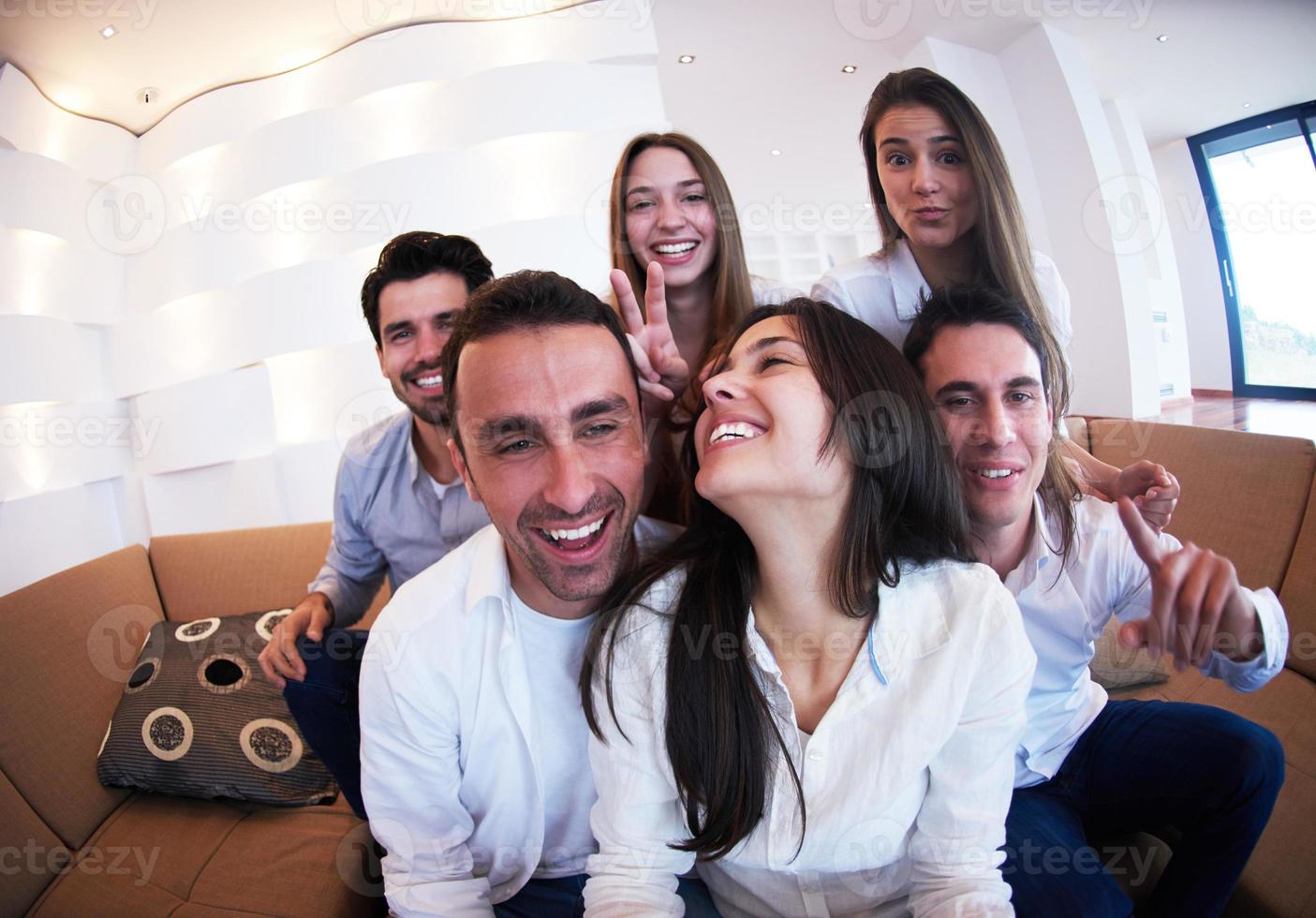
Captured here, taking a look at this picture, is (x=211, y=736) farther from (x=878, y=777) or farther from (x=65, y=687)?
(x=878, y=777)

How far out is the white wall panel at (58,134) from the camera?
323 centimetres

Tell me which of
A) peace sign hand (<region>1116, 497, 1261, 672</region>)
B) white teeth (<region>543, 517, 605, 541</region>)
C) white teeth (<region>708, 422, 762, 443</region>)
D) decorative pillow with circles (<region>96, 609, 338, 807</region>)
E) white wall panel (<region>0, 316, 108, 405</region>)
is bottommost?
decorative pillow with circles (<region>96, 609, 338, 807</region>)

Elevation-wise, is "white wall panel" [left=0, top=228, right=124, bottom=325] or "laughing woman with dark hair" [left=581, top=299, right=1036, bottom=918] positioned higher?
"white wall panel" [left=0, top=228, right=124, bottom=325]

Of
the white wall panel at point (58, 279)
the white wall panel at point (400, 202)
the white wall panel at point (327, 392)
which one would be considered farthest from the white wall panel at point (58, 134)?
the white wall panel at point (327, 392)

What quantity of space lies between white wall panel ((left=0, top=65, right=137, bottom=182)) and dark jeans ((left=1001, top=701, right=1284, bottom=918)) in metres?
5.00

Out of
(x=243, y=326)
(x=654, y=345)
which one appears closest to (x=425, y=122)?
(x=243, y=326)

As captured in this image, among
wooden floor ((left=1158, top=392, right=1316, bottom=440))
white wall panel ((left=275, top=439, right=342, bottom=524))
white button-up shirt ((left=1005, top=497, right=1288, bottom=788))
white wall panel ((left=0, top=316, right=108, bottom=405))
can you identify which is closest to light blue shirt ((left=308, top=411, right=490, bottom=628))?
white button-up shirt ((left=1005, top=497, right=1288, bottom=788))

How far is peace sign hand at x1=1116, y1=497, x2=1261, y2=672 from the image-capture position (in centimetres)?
83

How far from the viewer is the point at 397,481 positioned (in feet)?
5.83

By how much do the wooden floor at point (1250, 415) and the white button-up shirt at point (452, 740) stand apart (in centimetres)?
496

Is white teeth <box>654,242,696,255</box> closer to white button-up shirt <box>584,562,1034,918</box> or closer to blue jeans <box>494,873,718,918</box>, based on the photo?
white button-up shirt <box>584,562,1034,918</box>

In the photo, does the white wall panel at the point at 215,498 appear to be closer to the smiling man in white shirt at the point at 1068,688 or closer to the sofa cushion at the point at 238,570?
the sofa cushion at the point at 238,570

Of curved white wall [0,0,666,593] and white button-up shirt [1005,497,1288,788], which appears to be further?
curved white wall [0,0,666,593]

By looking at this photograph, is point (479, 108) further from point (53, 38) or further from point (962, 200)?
point (962, 200)
